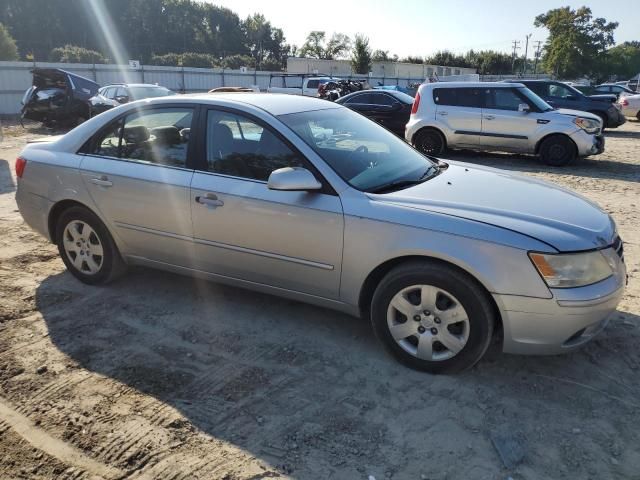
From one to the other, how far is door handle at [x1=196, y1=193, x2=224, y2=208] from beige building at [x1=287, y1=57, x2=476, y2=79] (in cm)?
4841

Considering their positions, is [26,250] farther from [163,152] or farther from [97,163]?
[163,152]

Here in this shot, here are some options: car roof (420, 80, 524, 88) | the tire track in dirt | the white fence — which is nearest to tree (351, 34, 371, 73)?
the white fence

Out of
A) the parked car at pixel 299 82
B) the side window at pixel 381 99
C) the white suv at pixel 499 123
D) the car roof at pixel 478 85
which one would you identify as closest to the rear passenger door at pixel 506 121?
the white suv at pixel 499 123

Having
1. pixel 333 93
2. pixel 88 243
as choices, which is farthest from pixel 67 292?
pixel 333 93

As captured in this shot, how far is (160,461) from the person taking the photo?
2.48m

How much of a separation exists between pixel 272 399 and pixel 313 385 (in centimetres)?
27

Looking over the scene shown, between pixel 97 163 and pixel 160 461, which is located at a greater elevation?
pixel 97 163

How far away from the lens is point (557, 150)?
35.1 ft

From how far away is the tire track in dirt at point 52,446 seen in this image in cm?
243

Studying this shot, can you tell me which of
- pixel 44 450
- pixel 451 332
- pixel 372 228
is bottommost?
pixel 44 450

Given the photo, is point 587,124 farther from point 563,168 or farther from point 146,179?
point 146,179

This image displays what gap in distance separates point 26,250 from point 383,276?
405 cm

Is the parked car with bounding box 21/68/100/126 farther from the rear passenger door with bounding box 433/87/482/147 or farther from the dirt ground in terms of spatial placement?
the dirt ground

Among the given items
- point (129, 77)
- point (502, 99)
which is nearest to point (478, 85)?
point (502, 99)
